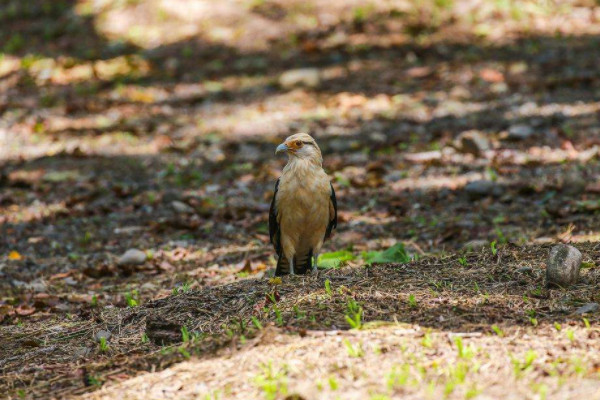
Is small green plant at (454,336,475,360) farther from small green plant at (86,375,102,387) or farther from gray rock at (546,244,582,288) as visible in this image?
small green plant at (86,375,102,387)

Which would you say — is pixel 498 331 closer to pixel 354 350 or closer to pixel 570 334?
pixel 570 334

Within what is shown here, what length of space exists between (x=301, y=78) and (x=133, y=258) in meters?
7.37

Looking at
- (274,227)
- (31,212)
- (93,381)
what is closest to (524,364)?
(93,381)

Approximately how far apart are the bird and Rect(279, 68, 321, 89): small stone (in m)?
7.70

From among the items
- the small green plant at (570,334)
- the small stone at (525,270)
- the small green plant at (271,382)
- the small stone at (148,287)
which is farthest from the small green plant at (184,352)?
the small stone at (148,287)

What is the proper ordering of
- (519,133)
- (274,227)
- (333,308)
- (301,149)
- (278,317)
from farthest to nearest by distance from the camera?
(519,133)
(274,227)
(301,149)
(333,308)
(278,317)

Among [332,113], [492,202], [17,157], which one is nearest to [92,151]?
[17,157]

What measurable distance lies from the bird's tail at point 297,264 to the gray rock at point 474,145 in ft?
13.4

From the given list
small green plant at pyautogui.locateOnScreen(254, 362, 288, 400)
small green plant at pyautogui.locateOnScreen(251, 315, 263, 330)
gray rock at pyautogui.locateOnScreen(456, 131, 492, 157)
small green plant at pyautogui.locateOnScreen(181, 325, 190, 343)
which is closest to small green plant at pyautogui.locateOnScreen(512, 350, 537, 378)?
small green plant at pyautogui.locateOnScreen(254, 362, 288, 400)

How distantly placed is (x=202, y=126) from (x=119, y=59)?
12.8 ft

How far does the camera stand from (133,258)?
26.3 feet

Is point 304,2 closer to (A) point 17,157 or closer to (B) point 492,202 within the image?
(A) point 17,157

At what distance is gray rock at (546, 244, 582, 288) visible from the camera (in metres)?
5.04

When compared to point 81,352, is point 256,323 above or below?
above
